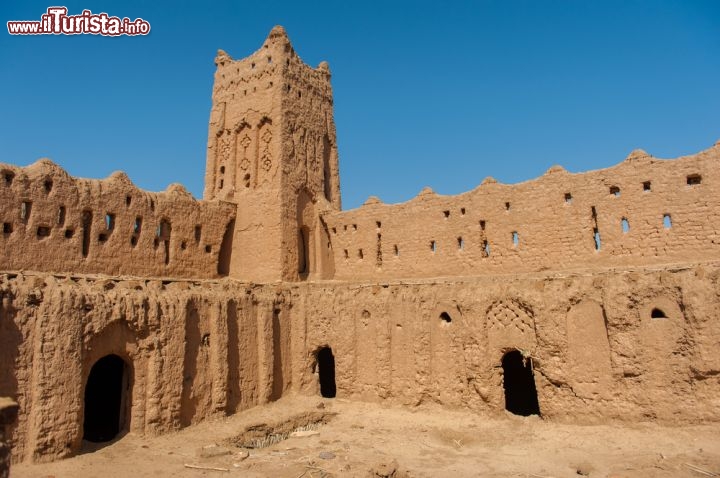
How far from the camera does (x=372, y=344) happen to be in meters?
17.0

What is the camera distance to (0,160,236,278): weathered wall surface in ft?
48.8

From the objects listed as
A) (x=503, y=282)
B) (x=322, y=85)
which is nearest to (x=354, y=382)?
(x=503, y=282)

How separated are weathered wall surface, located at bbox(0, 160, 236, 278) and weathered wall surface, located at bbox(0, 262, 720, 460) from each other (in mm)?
3072

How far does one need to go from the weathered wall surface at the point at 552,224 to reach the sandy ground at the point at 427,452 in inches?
203

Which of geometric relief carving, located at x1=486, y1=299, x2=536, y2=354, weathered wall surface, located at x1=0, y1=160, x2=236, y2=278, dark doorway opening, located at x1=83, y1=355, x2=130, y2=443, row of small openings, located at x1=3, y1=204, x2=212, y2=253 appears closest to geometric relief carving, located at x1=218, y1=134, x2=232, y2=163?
weathered wall surface, located at x1=0, y1=160, x2=236, y2=278

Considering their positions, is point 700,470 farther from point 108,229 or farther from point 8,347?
point 108,229

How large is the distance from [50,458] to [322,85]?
17.7 m

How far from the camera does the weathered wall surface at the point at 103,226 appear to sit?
14.9 meters

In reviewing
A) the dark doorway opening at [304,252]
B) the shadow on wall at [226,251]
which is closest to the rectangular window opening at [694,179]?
the dark doorway opening at [304,252]

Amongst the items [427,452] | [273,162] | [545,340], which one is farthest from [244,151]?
[427,452]

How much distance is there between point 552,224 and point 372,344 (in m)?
7.10

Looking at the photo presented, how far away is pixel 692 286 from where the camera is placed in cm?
1264

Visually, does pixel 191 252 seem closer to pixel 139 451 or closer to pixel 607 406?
pixel 139 451

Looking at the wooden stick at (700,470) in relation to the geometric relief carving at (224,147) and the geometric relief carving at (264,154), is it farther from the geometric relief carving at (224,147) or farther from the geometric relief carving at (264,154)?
the geometric relief carving at (224,147)
